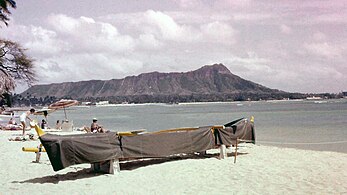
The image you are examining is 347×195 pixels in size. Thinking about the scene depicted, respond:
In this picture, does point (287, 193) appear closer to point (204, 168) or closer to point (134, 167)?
point (204, 168)

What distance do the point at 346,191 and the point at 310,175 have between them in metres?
1.73

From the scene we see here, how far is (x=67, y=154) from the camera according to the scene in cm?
977

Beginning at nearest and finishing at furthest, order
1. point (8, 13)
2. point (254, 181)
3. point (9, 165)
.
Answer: point (254, 181) < point (9, 165) < point (8, 13)

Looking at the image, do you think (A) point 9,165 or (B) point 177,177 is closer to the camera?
(B) point 177,177

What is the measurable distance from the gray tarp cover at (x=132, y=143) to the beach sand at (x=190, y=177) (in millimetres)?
444

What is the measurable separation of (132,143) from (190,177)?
1.94m

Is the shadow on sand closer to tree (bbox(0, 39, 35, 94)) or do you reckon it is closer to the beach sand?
the beach sand

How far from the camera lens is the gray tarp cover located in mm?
9677

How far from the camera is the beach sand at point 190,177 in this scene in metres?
8.84

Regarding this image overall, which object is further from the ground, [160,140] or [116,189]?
[160,140]

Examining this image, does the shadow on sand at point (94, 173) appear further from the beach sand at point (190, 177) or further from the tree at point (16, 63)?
the tree at point (16, 63)

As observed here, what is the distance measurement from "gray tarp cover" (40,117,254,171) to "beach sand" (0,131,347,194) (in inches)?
17.5

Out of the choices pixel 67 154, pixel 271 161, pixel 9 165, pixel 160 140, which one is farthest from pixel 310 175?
pixel 9 165

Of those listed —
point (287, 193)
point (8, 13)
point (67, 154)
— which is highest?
point (8, 13)
